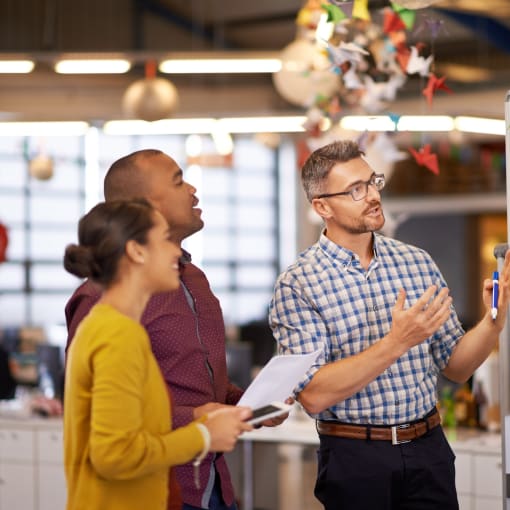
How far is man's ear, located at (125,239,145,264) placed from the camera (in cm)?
211

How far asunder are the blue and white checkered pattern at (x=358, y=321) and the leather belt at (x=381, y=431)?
2 centimetres

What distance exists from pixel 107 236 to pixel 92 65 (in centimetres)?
390

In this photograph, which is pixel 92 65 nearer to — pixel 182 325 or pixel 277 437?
pixel 277 437

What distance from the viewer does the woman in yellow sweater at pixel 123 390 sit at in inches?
77.9

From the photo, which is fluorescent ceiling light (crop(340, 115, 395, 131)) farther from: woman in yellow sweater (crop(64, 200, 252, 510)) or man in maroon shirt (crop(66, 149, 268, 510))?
woman in yellow sweater (crop(64, 200, 252, 510))

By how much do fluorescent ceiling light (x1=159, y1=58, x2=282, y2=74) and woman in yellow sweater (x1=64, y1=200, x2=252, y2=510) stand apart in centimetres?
378

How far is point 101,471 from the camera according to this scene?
202 centimetres

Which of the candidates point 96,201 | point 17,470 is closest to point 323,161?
point 17,470

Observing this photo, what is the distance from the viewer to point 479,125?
631 centimetres

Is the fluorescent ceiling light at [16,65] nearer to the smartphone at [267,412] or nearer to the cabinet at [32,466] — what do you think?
the cabinet at [32,466]

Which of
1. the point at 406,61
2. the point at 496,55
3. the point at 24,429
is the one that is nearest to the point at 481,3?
the point at 496,55

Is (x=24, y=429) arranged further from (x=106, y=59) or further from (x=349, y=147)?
(x=349, y=147)

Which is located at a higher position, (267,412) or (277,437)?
(267,412)

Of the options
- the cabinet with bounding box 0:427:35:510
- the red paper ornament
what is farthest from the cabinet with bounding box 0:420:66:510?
the red paper ornament
